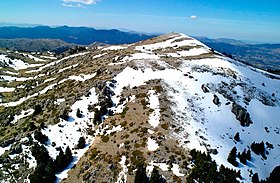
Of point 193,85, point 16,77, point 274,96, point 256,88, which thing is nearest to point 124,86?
point 193,85

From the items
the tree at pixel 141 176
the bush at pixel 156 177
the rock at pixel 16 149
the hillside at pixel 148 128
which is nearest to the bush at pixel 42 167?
the hillside at pixel 148 128

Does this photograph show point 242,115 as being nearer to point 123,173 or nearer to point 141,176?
point 141,176

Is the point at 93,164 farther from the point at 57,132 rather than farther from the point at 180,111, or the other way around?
the point at 180,111

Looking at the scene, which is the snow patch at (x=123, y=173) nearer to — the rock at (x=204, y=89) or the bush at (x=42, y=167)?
the bush at (x=42, y=167)

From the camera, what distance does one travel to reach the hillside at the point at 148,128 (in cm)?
5044

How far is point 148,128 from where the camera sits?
59.3 meters

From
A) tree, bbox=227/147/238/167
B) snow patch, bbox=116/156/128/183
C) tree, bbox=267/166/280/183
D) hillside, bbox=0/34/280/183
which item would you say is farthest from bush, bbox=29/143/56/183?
tree, bbox=267/166/280/183

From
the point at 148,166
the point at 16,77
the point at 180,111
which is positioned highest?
the point at 180,111

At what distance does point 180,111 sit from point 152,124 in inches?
364

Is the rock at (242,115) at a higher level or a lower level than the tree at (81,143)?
higher

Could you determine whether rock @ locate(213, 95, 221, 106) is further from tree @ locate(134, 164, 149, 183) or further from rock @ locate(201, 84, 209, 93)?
tree @ locate(134, 164, 149, 183)

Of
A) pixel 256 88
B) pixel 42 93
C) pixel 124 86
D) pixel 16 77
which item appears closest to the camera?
pixel 124 86

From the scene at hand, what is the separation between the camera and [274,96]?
9044 centimetres

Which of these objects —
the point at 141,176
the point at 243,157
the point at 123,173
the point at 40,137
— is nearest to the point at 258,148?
the point at 243,157
